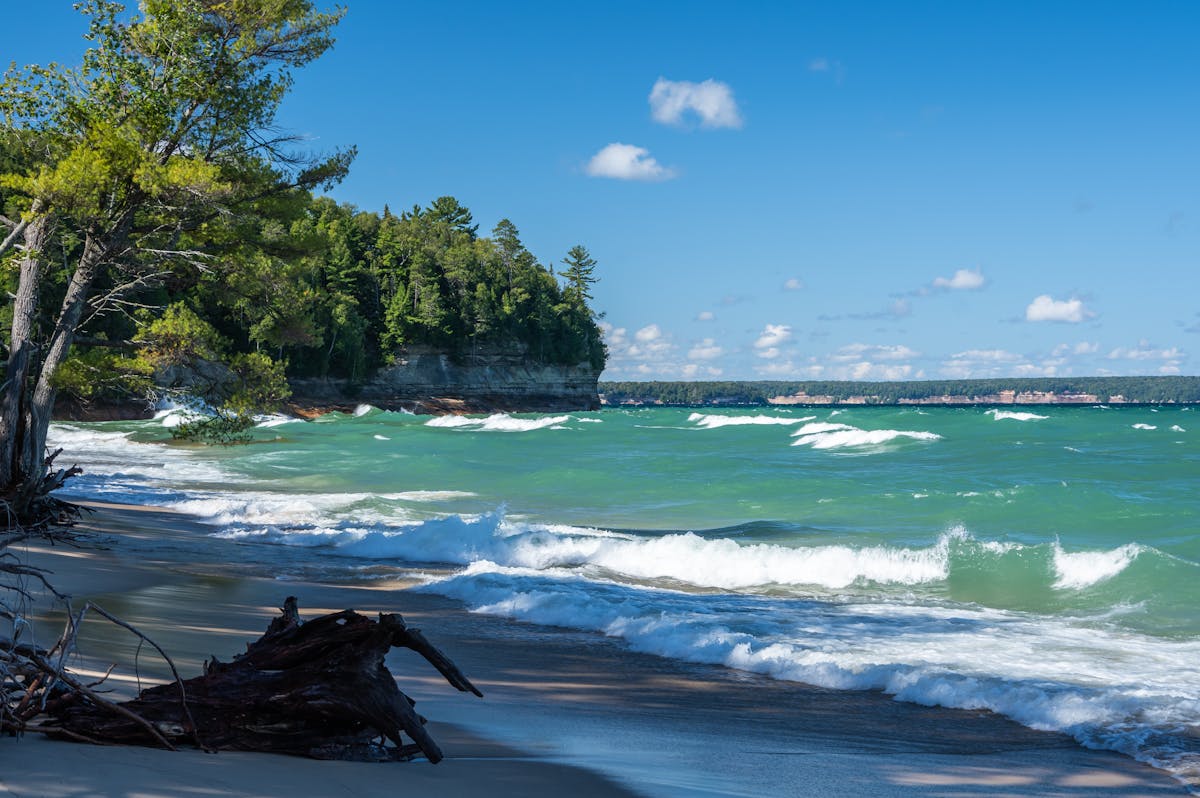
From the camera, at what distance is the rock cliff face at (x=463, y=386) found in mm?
79875

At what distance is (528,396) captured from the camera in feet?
326

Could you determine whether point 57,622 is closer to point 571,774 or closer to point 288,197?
point 571,774

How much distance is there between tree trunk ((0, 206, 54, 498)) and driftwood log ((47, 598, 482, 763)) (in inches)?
359

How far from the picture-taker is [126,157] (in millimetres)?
11656

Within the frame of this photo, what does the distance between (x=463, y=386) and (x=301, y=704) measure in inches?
3477

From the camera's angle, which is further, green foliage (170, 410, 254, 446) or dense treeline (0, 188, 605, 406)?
dense treeline (0, 188, 605, 406)

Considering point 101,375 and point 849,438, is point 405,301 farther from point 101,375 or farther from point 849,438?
point 101,375

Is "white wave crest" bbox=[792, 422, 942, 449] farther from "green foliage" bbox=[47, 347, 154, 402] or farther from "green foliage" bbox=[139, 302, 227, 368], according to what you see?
"green foliage" bbox=[47, 347, 154, 402]

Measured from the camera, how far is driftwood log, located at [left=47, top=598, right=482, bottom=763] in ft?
13.0

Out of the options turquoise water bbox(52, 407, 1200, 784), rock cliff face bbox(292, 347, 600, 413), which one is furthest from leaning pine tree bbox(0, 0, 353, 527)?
rock cliff face bbox(292, 347, 600, 413)

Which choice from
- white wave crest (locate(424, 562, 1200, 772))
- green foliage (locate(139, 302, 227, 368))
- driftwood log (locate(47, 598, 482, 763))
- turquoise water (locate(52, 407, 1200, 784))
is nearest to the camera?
driftwood log (locate(47, 598, 482, 763))

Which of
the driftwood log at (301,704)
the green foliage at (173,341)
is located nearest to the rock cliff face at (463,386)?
the green foliage at (173,341)

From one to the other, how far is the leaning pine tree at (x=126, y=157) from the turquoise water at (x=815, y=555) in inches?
137

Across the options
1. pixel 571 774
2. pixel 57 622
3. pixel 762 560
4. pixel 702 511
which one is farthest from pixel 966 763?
pixel 702 511
